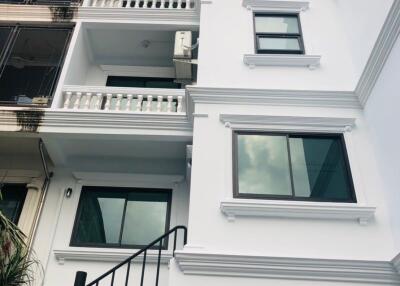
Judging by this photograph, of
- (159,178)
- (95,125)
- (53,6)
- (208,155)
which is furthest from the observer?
(53,6)

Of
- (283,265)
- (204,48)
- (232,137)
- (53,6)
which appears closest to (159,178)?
(232,137)

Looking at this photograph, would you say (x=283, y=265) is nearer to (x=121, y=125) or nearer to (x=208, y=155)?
(x=208, y=155)

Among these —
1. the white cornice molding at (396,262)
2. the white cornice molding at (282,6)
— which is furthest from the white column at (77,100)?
the white cornice molding at (396,262)

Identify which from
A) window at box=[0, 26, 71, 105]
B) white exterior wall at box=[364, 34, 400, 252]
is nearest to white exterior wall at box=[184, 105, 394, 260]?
white exterior wall at box=[364, 34, 400, 252]

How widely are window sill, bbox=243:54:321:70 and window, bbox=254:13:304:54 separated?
271 mm

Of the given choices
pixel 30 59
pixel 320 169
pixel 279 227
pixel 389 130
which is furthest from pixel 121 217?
pixel 389 130

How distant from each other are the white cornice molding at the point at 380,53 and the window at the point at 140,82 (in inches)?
134

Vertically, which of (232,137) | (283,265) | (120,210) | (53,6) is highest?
(53,6)

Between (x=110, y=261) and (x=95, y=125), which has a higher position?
(x=95, y=125)

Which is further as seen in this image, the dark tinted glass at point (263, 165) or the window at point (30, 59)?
the window at point (30, 59)

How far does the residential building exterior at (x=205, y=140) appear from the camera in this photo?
4.07 m

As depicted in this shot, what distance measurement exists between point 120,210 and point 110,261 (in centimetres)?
77

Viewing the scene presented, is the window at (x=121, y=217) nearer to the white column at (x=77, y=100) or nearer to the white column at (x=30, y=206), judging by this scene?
the white column at (x=30, y=206)

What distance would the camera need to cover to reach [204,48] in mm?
5906
